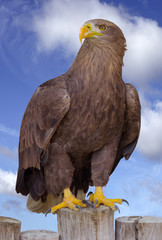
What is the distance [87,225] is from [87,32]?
1.96 m

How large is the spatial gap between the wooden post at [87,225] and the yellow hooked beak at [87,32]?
5.90 feet

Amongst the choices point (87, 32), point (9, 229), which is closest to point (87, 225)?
point (9, 229)

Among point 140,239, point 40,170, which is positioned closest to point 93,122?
point 40,170

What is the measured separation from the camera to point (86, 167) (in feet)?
13.7

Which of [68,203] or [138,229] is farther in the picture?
[68,203]

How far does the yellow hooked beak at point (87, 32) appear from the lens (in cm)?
362

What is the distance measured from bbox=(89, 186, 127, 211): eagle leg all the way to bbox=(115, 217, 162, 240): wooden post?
0.61 feet

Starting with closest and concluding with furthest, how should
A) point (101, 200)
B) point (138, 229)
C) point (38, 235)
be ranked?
point (38, 235), point (138, 229), point (101, 200)

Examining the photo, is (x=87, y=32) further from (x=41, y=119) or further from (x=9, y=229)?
(x=9, y=229)

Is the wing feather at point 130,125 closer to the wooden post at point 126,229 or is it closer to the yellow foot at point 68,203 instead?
the yellow foot at point 68,203

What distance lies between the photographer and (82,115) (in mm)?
3598

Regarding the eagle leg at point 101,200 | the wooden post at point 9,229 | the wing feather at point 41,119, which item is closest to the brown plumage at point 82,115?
the wing feather at point 41,119

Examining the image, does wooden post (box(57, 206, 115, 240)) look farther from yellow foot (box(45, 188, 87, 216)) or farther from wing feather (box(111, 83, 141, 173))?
wing feather (box(111, 83, 141, 173))

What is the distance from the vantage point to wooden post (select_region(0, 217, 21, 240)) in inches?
111
